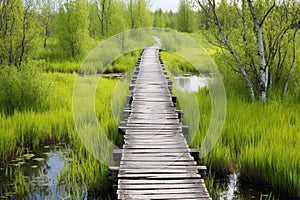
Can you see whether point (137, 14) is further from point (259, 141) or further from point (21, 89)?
point (259, 141)

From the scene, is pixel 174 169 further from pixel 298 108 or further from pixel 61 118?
pixel 298 108

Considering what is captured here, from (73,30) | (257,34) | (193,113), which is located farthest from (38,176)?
(73,30)

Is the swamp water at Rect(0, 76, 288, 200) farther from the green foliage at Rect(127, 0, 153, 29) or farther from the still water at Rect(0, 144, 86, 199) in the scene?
the green foliage at Rect(127, 0, 153, 29)

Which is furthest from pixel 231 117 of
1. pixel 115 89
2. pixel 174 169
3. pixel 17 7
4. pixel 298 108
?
pixel 17 7

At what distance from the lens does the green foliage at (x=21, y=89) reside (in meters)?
8.84

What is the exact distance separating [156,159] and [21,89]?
473 centimetres

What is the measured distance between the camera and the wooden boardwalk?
14.7 feet

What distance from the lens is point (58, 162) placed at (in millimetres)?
6410

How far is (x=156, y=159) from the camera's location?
534 centimetres

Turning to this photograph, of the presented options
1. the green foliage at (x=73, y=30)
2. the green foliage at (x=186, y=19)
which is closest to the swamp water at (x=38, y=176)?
the green foliage at (x=73, y=30)

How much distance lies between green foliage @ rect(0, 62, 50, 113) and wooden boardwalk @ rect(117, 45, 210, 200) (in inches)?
89.9

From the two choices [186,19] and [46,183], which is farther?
[186,19]

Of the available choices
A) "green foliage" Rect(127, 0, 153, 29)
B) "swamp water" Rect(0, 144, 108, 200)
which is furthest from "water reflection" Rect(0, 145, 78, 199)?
"green foliage" Rect(127, 0, 153, 29)

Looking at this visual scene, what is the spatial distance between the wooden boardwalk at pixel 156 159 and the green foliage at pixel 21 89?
2.28m
